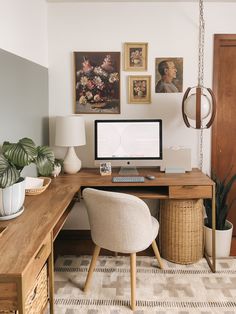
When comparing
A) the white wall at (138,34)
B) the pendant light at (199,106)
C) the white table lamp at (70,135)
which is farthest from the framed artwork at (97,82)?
the pendant light at (199,106)

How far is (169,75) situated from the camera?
3133 mm

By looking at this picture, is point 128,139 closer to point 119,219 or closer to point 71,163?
point 71,163

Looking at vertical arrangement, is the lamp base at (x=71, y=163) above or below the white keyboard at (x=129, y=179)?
above

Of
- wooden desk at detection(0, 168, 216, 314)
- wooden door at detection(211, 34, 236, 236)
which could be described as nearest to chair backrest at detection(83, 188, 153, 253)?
wooden desk at detection(0, 168, 216, 314)

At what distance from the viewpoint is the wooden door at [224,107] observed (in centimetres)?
312

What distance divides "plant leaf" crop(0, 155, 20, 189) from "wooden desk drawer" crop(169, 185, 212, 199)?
1288 millimetres

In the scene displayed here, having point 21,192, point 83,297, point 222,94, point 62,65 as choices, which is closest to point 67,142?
point 62,65

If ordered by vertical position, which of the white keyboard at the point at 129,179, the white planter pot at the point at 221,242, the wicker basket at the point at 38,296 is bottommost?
the white planter pot at the point at 221,242

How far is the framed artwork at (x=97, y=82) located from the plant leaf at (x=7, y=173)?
1501 millimetres

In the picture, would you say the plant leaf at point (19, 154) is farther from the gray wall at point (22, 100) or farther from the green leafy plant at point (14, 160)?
the gray wall at point (22, 100)

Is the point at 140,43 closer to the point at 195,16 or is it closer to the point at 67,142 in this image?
the point at 195,16

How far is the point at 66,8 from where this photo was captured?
3113 millimetres

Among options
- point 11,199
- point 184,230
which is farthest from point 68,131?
point 184,230

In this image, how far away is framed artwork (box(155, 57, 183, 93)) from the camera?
10.2 ft
